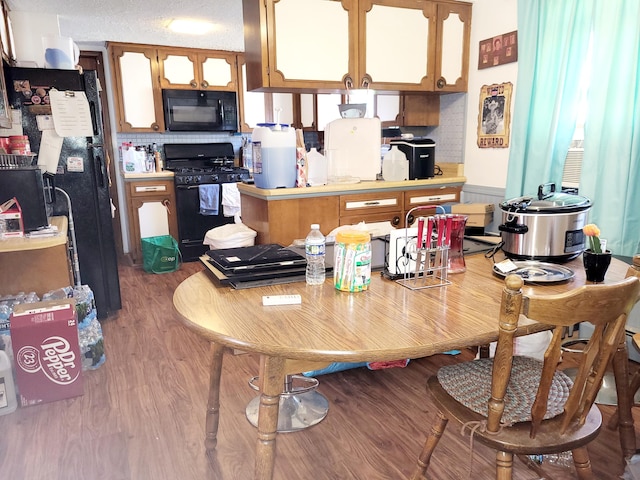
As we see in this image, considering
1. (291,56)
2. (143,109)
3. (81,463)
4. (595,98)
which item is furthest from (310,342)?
(143,109)

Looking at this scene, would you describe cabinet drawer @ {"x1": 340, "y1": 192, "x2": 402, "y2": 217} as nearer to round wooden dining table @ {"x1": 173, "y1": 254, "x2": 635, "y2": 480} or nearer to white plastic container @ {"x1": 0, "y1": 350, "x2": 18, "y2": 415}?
round wooden dining table @ {"x1": 173, "y1": 254, "x2": 635, "y2": 480}

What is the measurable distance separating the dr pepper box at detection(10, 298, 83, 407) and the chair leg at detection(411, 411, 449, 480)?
167 cm

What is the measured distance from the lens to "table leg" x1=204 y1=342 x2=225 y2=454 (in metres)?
1.69

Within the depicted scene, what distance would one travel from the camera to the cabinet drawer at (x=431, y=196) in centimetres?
318

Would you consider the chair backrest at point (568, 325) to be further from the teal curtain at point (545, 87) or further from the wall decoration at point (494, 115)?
the wall decoration at point (494, 115)

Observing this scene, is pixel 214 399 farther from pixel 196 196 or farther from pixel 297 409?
pixel 196 196

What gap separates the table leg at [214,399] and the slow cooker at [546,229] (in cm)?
115

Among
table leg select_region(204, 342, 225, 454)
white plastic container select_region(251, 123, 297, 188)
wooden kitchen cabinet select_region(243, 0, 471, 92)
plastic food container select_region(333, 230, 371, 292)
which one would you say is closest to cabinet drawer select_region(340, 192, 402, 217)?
white plastic container select_region(251, 123, 297, 188)

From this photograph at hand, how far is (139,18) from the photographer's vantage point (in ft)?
12.5

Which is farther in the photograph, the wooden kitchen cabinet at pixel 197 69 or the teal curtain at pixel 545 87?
the wooden kitchen cabinet at pixel 197 69

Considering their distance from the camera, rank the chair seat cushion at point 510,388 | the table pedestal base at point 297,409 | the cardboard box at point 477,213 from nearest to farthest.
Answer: the chair seat cushion at point 510,388
the table pedestal base at point 297,409
the cardboard box at point 477,213

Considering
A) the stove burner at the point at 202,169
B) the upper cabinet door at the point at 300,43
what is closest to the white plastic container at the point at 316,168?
the upper cabinet door at the point at 300,43

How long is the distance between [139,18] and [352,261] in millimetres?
3475

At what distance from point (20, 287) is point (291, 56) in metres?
2.07
